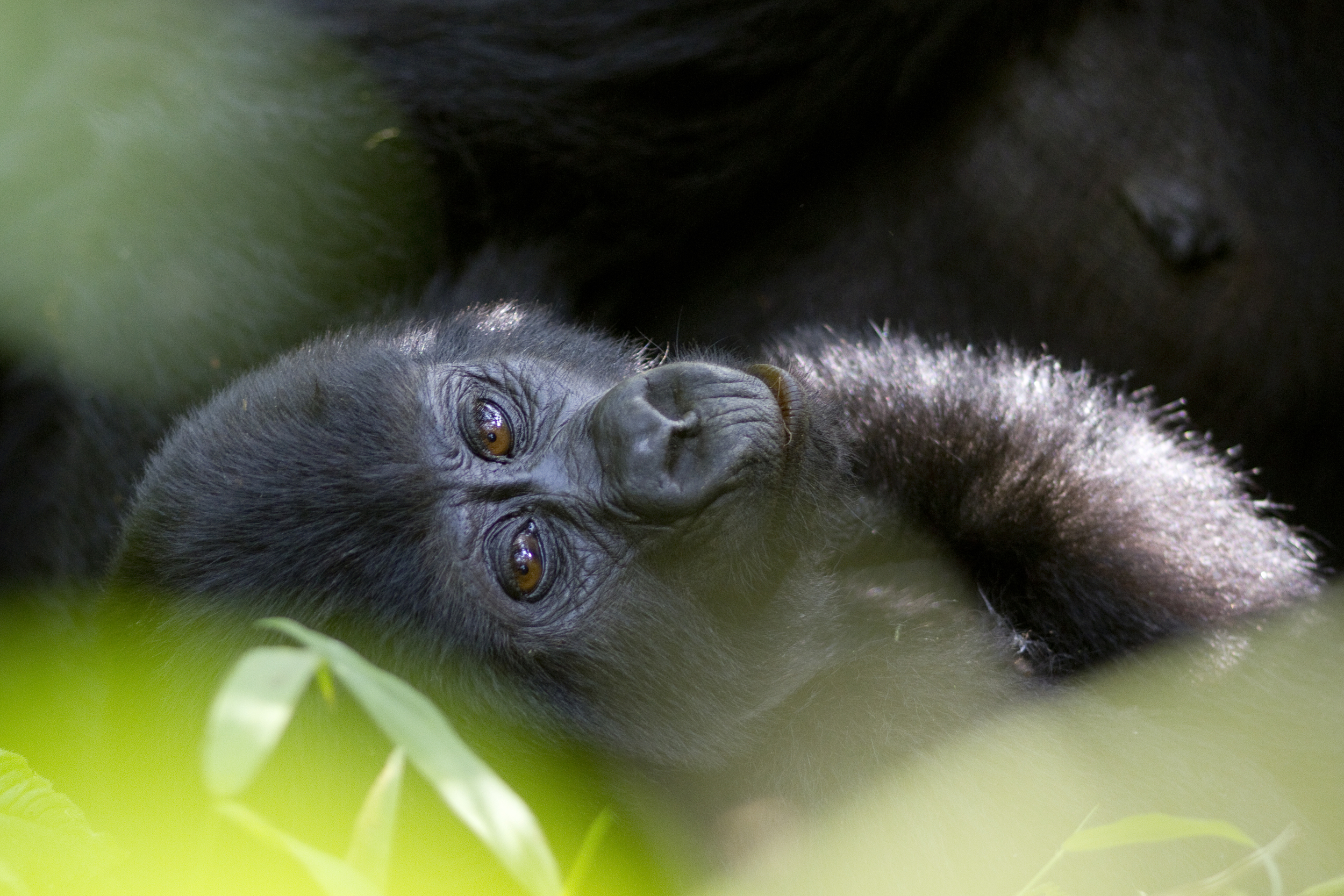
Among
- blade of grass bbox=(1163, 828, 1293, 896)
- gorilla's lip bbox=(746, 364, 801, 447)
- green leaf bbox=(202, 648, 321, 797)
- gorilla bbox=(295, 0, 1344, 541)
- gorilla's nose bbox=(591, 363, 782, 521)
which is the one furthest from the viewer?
gorilla bbox=(295, 0, 1344, 541)

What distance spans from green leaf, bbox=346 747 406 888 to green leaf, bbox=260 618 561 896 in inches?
1.6

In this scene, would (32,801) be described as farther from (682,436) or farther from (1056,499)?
(1056,499)

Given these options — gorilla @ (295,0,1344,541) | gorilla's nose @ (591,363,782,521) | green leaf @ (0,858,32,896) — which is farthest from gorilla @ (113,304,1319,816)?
green leaf @ (0,858,32,896)

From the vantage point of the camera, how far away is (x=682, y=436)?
1.80 meters

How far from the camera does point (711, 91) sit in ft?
9.01

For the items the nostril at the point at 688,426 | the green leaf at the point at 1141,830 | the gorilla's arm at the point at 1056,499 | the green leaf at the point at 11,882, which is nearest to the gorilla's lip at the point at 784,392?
the nostril at the point at 688,426

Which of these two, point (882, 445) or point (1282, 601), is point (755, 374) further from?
point (1282, 601)

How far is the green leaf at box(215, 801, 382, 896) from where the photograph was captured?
32.9 inches

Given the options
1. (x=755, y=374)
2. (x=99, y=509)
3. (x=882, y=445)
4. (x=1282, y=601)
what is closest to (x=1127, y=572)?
(x=1282, y=601)

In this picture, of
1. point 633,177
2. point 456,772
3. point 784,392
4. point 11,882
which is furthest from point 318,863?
point 633,177

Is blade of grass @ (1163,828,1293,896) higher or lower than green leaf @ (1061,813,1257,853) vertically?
lower

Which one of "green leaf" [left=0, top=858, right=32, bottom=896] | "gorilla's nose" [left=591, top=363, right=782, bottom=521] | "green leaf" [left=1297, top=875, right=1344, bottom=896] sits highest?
"gorilla's nose" [left=591, top=363, right=782, bottom=521]

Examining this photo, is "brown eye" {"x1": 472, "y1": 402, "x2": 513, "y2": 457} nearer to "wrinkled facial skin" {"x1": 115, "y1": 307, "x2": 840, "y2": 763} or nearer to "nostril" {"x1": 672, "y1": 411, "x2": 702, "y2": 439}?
"wrinkled facial skin" {"x1": 115, "y1": 307, "x2": 840, "y2": 763}

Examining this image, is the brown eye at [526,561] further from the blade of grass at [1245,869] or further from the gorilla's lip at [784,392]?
the blade of grass at [1245,869]
